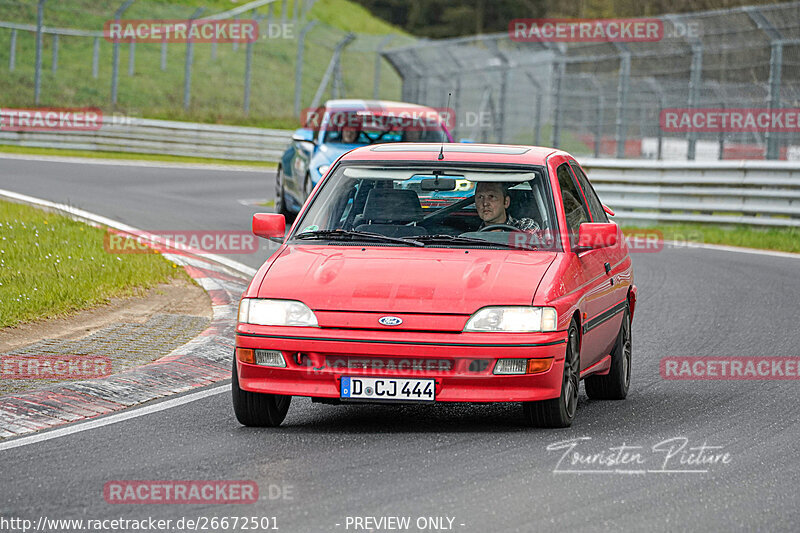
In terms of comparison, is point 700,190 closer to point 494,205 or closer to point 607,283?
point 607,283

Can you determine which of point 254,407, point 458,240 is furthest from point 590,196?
point 254,407

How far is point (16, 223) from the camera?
1438 centimetres

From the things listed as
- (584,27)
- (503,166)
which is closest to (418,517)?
(503,166)

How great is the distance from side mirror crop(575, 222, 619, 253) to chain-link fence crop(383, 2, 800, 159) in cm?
1287

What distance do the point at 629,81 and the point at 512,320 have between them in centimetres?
2028

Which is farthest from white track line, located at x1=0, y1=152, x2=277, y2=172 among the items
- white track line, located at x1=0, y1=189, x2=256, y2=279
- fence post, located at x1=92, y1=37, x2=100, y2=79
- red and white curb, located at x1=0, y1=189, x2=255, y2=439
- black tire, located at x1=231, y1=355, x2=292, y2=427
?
black tire, located at x1=231, y1=355, x2=292, y2=427

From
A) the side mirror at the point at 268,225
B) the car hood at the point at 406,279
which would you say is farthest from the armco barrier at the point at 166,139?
the car hood at the point at 406,279

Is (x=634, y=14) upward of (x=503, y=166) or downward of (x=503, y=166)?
upward

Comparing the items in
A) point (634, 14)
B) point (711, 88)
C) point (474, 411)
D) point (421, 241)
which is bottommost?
point (474, 411)

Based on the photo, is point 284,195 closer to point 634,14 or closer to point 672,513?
point 672,513

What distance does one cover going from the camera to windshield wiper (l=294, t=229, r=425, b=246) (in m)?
7.26

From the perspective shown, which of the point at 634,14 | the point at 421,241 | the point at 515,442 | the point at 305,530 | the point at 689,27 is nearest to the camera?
the point at 305,530

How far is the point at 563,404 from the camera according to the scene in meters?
6.80

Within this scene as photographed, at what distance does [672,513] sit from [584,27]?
76.1 ft
